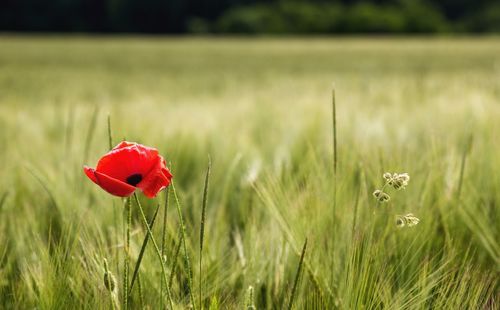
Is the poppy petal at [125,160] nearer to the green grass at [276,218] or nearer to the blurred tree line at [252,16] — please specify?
the green grass at [276,218]

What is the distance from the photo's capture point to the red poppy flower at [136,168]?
46cm

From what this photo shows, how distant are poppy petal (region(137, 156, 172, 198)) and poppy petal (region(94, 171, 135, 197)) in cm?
1

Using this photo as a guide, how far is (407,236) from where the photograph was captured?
0.70m

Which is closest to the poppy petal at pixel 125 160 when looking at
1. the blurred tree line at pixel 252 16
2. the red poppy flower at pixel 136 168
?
the red poppy flower at pixel 136 168

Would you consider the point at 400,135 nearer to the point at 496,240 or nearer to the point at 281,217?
the point at 496,240

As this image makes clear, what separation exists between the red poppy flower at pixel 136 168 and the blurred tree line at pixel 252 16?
22.9 m

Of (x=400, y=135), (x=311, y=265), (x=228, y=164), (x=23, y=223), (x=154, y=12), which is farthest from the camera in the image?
(x=154, y=12)

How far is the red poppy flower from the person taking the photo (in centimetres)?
46

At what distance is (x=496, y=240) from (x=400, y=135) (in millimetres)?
657

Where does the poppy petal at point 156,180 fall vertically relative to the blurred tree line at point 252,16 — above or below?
below

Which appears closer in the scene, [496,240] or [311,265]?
[311,265]

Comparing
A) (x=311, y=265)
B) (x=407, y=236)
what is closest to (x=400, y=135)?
(x=407, y=236)

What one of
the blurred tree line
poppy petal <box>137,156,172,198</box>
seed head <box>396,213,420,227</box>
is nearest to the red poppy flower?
poppy petal <box>137,156,172,198</box>

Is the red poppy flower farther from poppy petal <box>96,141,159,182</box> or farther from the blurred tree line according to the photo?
the blurred tree line
